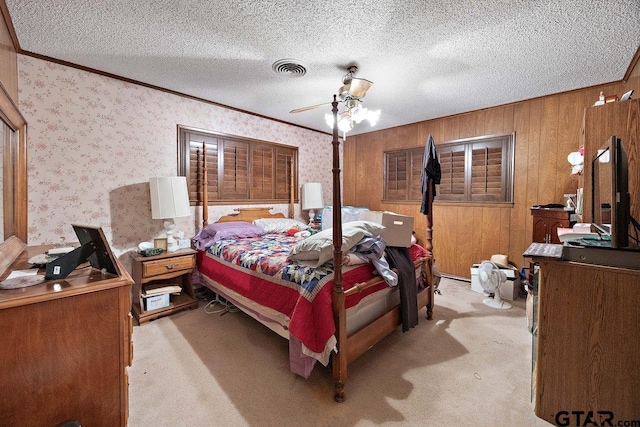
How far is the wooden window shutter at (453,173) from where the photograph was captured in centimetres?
415

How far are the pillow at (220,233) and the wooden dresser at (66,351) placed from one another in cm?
196

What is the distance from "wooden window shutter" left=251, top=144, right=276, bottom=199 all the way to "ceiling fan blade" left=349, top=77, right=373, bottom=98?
76.5 inches

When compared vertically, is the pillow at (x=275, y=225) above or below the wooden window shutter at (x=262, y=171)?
below

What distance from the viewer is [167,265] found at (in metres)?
2.89

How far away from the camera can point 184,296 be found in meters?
3.22

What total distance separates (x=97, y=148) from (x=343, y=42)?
2.68 metres

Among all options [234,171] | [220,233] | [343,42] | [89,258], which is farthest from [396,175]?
[89,258]

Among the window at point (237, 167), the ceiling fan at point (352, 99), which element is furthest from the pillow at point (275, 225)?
the ceiling fan at point (352, 99)

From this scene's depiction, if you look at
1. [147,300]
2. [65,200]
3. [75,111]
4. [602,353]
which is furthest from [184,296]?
[602,353]

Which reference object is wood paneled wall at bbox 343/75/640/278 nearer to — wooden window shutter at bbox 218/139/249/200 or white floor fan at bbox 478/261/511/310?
white floor fan at bbox 478/261/511/310

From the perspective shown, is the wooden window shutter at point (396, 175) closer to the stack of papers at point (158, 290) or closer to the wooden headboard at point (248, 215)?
the wooden headboard at point (248, 215)

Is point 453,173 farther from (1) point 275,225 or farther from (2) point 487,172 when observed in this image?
(1) point 275,225

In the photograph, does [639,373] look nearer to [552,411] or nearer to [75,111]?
[552,411]

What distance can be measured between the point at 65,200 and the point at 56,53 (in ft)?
4.41
